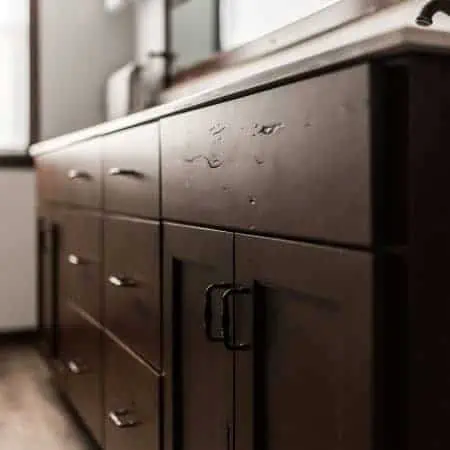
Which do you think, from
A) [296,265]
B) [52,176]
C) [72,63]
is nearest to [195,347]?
[296,265]

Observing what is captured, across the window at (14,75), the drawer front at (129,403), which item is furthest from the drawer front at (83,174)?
the window at (14,75)

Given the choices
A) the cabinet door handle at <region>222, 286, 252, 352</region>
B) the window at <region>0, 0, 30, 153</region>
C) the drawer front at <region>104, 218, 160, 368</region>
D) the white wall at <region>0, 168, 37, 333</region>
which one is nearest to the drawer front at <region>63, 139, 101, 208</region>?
the drawer front at <region>104, 218, 160, 368</region>

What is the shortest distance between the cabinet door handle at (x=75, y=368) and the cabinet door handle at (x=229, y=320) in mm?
1103

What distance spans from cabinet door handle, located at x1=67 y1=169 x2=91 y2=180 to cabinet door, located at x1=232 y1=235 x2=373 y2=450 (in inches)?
40.0

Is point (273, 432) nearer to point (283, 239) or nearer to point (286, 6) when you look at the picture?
point (283, 239)

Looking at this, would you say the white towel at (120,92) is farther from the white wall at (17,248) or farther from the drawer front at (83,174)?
the drawer front at (83,174)

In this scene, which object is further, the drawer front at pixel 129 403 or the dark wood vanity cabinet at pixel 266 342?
the drawer front at pixel 129 403

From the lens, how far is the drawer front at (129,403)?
1521 millimetres

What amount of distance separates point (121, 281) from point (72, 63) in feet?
6.71

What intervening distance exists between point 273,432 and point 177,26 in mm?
2244

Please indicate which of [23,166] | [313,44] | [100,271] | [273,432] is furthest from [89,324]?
[23,166]

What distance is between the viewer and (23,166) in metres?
3.46

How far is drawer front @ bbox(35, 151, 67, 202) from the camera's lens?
7.84ft

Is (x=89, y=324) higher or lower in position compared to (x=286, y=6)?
lower
